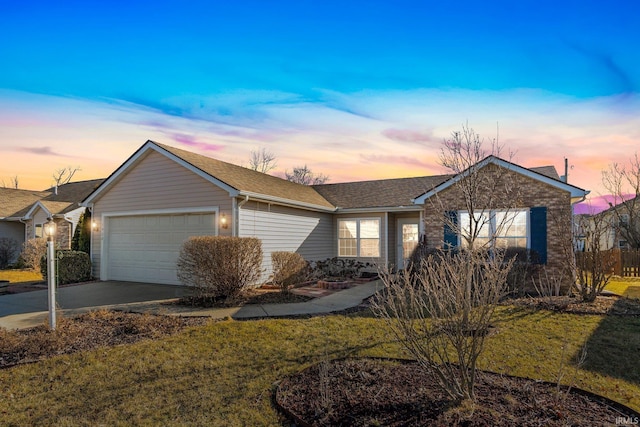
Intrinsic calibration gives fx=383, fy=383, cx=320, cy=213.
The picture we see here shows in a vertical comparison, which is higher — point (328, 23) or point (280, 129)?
point (328, 23)

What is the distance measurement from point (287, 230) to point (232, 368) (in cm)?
888

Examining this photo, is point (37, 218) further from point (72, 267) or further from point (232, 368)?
point (232, 368)

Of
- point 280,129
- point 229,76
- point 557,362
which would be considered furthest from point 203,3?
point 557,362

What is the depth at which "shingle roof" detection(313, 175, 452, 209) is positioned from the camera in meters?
16.2

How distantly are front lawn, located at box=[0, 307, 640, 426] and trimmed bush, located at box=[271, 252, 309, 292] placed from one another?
2.97 m

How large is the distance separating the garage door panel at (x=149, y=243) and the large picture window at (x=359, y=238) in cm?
653

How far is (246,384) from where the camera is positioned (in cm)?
446

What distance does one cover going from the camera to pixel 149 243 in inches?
517

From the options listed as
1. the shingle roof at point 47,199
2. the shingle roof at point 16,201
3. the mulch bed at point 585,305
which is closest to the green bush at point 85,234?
the shingle roof at point 47,199

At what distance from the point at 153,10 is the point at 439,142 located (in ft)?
23.5

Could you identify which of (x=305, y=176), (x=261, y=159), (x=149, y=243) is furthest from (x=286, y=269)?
(x=305, y=176)

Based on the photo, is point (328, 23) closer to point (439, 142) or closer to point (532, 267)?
point (439, 142)

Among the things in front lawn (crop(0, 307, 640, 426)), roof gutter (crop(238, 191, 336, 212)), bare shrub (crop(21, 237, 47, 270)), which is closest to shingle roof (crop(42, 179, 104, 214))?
bare shrub (crop(21, 237, 47, 270))

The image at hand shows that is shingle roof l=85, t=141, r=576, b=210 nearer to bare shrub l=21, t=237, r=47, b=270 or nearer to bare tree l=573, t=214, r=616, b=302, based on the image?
bare tree l=573, t=214, r=616, b=302
